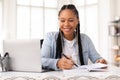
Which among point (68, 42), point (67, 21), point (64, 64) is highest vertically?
point (67, 21)

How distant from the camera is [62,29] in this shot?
1978 millimetres

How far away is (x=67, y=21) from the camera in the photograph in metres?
1.94

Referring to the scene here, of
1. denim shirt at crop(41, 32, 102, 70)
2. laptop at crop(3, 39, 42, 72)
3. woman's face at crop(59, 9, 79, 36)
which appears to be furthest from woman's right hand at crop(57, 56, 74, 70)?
woman's face at crop(59, 9, 79, 36)

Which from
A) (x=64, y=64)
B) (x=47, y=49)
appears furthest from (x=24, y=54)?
(x=47, y=49)

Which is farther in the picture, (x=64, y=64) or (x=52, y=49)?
(x=52, y=49)

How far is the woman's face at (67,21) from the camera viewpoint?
1.94m

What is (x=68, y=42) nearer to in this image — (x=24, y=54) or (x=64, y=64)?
(x=64, y=64)

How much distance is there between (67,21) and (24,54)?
2.05 ft

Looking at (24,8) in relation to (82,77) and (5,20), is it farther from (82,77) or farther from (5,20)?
(82,77)

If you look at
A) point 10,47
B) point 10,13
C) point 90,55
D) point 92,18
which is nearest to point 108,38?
point 92,18

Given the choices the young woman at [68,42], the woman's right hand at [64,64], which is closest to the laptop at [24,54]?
the woman's right hand at [64,64]

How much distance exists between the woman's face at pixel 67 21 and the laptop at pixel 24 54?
1.90 feet

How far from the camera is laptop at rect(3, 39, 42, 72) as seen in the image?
1412 millimetres

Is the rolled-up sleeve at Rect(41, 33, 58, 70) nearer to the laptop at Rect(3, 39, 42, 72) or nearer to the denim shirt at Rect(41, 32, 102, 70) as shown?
the denim shirt at Rect(41, 32, 102, 70)
